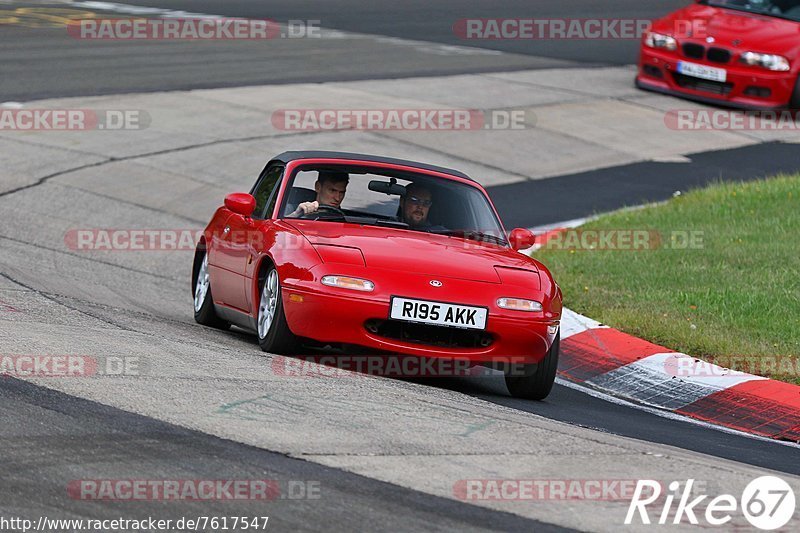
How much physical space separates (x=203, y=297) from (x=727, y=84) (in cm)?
Result: 1247

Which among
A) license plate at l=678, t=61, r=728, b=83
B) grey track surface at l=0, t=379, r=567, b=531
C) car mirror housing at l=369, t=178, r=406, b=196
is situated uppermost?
car mirror housing at l=369, t=178, r=406, b=196

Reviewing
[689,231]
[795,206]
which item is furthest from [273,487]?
[795,206]

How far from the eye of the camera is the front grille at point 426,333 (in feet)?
26.2

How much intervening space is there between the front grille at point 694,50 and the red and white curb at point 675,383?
11143 millimetres

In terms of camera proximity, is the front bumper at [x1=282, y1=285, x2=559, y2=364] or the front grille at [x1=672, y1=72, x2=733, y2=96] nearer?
the front bumper at [x1=282, y1=285, x2=559, y2=364]

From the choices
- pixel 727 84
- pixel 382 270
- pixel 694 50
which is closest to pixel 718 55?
pixel 694 50

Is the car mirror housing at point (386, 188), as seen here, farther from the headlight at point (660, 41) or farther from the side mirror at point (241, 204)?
the headlight at point (660, 41)

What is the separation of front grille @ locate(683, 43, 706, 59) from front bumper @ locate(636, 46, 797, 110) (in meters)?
0.09

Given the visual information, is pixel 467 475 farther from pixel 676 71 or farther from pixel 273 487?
pixel 676 71

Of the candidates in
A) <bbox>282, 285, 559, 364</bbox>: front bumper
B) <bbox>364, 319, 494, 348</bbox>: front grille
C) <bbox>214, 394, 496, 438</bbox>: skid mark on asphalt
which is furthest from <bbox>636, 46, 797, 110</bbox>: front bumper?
<bbox>214, 394, 496, 438</bbox>: skid mark on asphalt

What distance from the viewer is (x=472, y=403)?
292 inches

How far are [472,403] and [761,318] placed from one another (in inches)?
137

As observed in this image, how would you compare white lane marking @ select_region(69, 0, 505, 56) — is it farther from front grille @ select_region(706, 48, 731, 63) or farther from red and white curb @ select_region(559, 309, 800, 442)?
red and white curb @ select_region(559, 309, 800, 442)

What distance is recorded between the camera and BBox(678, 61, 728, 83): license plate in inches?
812
